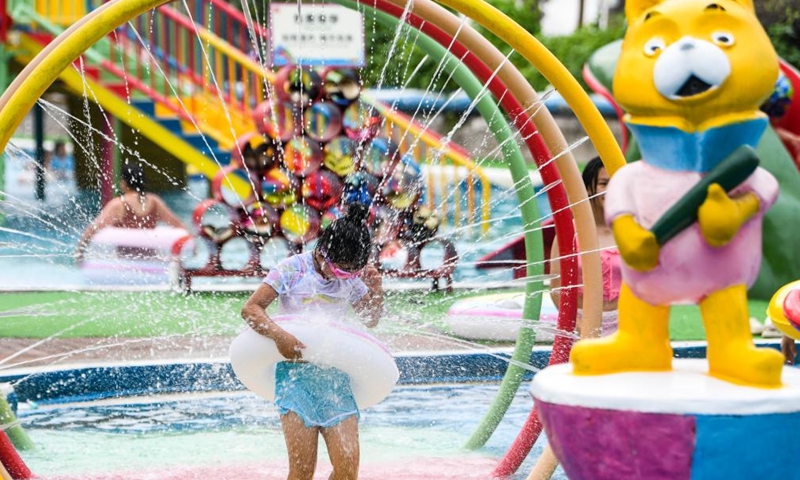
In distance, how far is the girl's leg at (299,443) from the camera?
155 inches

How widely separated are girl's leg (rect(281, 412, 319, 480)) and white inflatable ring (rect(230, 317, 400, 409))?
20cm

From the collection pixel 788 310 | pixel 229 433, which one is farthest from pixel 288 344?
pixel 788 310

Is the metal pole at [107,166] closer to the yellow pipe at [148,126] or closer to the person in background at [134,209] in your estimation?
the yellow pipe at [148,126]

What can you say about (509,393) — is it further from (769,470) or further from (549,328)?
(769,470)

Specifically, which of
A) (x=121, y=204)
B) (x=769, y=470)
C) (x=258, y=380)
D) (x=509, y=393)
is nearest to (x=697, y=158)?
(x=769, y=470)

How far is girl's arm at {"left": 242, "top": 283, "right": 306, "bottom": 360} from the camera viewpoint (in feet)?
12.6

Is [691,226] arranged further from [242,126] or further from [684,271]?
[242,126]

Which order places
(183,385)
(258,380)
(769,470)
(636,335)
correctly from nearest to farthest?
(769,470) → (636,335) → (258,380) → (183,385)

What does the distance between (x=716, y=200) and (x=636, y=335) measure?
409 mm

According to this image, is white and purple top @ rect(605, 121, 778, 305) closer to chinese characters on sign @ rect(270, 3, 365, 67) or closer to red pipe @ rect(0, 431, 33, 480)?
red pipe @ rect(0, 431, 33, 480)

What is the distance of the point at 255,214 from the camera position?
1042 centimetres

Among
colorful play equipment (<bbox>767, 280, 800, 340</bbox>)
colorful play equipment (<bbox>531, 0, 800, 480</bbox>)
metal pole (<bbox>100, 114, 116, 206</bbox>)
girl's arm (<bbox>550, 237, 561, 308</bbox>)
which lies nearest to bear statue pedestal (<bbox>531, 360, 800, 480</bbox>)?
colorful play equipment (<bbox>531, 0, 800, 480</bbox>)

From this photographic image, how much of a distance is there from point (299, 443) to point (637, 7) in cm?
180

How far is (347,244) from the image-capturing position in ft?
12.8
